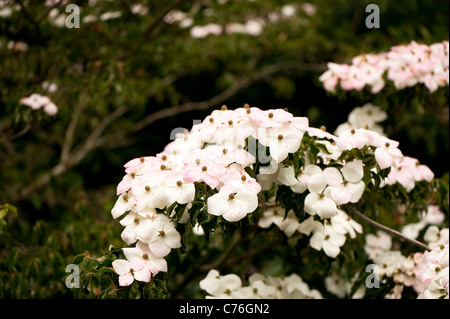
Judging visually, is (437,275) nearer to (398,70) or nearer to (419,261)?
(419,261)

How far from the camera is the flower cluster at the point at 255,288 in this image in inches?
63.9

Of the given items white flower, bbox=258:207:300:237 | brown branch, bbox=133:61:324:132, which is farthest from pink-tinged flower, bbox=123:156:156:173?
brown branch, bbox=133:61:324:132

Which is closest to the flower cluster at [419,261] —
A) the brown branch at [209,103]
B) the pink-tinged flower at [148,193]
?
the pink-tinged flower at [148,193]

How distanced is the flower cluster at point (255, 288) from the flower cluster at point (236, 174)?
36 centimetres

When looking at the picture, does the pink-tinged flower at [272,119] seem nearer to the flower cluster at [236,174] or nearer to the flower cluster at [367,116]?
the flower cluster at [236,174]

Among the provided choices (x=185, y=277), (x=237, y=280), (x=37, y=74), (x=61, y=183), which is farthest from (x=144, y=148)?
(x=237, y=280)

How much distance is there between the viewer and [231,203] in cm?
121

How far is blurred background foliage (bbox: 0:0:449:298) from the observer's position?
81.2 inches

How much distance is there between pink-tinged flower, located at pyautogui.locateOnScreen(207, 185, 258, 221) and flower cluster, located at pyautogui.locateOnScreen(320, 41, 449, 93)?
1.03 meters

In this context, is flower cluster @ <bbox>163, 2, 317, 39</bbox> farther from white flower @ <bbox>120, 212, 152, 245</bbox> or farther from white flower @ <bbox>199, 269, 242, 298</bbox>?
white flower @ <bbox>120, 212, 152, 245</bbox>

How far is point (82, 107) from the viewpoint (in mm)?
3000

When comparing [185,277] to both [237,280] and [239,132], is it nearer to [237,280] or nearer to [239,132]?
[237,280]

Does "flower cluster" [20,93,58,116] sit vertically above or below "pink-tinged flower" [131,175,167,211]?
above

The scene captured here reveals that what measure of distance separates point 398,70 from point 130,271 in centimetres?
135
